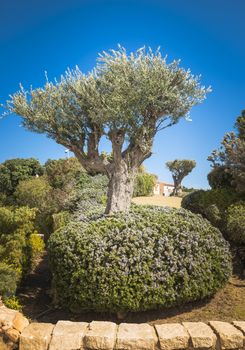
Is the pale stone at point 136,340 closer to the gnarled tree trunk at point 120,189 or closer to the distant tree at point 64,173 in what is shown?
the gnarled tree trunk at point 120,189

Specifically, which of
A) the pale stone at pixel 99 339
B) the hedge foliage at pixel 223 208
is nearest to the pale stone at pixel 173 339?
the pale stone at pixel 99 339

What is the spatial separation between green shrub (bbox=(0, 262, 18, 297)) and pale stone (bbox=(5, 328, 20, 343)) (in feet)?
6.97

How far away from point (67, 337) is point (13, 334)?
0.96 meters

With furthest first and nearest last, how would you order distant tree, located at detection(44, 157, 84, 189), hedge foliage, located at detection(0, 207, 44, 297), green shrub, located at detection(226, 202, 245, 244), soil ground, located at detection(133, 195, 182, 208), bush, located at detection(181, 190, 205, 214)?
soil ground, located at detection(133, 195, 182, 208), distant tree, located at detection(44, 157, 84, 189), bush, located at detection(181, 190, 205, 214), green shrub, located at detection(226, 202, 245, 244), hedge foliage, located at detection(0, 207, 44, 297)

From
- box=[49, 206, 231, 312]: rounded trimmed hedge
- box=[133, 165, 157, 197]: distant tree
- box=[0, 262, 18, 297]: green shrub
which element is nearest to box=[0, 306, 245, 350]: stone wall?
box=[49, 206, 231, 312]: rounded trimmed hedge

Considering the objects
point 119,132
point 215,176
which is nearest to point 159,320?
point 119,132

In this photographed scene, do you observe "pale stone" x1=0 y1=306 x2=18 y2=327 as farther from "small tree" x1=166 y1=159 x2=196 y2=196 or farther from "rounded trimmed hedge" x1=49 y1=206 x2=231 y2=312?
"small tree" x1=166 y1=159 x2=196 y2=196

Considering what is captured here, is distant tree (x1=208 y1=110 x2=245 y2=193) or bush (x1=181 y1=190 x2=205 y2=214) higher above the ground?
distant tree (x1=208 y1=110 x2=245 y2=193)

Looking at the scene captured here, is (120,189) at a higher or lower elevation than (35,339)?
higher

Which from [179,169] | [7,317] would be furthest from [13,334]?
[179,169]

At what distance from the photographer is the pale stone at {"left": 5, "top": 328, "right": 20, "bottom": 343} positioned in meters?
5.20

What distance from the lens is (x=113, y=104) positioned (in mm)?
9062

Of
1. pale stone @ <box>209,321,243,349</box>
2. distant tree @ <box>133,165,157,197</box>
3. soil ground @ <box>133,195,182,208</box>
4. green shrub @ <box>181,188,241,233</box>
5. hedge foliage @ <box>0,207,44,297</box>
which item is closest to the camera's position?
pale stone @ <box>209,321,243,349</box>

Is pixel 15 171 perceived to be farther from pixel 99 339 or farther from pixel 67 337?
pixel 99 339
